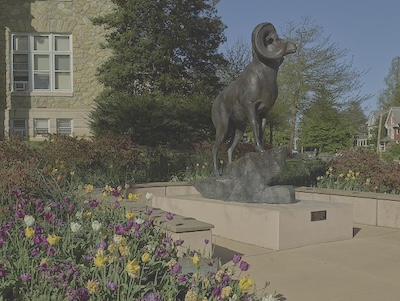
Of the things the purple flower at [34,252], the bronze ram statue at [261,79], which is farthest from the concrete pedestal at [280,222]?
the purple flower at [34,252]

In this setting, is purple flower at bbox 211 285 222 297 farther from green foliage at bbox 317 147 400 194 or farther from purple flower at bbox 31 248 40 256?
green foliage at bbox 317 147 400 194

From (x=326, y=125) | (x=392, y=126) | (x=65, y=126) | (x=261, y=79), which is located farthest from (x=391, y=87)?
(x=261, y=79)

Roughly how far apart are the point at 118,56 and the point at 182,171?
22.9 feet

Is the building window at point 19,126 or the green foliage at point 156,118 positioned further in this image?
the building window at point 19,126

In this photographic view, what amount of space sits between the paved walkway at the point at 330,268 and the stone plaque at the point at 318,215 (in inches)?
15.2

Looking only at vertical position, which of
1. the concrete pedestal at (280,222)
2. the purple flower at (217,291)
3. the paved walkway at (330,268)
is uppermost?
the purple flower at (217,291)

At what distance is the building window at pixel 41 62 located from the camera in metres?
22.5

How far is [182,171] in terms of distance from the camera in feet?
40.9

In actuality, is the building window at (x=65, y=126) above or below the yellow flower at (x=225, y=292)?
above

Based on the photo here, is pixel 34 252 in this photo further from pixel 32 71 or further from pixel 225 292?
pixel 32 71

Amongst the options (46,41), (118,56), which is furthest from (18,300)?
(46,41)

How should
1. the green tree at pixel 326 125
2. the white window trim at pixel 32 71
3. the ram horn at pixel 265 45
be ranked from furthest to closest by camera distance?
the green tree at pixel 326 125 → the white window trim at pixel 32 71 → the ram horn at pixel 265 45

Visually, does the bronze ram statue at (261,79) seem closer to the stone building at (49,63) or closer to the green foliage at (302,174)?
the green foliage at (302,174)

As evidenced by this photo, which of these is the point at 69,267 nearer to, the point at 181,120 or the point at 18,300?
the point at 18,300
